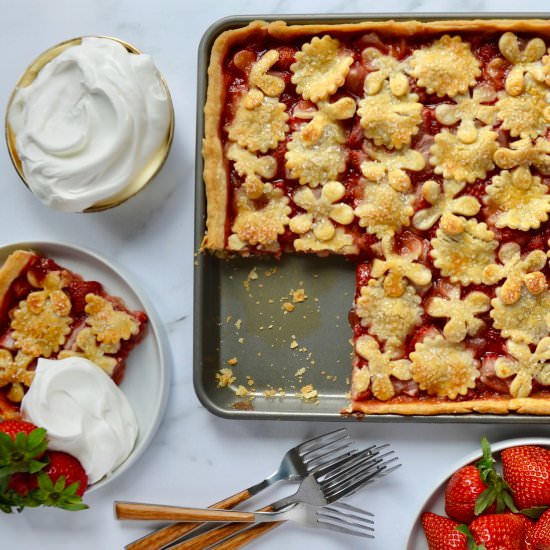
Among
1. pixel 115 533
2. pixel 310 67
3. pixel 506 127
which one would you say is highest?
pixel 310 67

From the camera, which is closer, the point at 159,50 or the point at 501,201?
the point at 501,201

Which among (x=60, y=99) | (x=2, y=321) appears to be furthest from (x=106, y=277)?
(x=60, y=99)

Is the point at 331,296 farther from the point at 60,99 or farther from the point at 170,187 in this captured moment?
the point at 60,99

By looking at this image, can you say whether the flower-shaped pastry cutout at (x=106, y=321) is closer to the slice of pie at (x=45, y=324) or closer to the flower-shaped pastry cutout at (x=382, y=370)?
the slice of pie at (x=45, y=324)

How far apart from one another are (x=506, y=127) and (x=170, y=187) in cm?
99

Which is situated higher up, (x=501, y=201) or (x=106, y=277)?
(x=501, y=201)

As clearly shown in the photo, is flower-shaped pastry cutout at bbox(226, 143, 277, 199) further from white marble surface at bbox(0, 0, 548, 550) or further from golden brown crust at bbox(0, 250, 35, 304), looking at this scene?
golden brown crust at bbox(0, 250, 35, 304)

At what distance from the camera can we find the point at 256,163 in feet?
7.63

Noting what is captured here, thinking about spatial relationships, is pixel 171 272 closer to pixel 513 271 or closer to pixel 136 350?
pixel 136 350

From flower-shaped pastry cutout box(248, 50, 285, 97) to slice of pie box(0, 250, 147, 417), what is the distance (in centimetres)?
76

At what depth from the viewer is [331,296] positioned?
245cm

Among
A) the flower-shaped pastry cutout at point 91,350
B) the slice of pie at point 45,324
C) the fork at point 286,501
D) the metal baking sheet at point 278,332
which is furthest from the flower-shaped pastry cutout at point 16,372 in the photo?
the fork at point 286,501

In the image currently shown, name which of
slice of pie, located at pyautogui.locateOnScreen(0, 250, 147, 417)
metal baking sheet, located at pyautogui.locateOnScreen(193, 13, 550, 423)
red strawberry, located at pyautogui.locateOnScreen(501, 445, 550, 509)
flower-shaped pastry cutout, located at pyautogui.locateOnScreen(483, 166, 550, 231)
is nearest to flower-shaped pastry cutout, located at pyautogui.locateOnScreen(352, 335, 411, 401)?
metal baking sheet, located at pyautogui.locateOnScreen(193, 13, 550, 423)

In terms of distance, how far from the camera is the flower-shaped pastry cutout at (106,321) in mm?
2367
